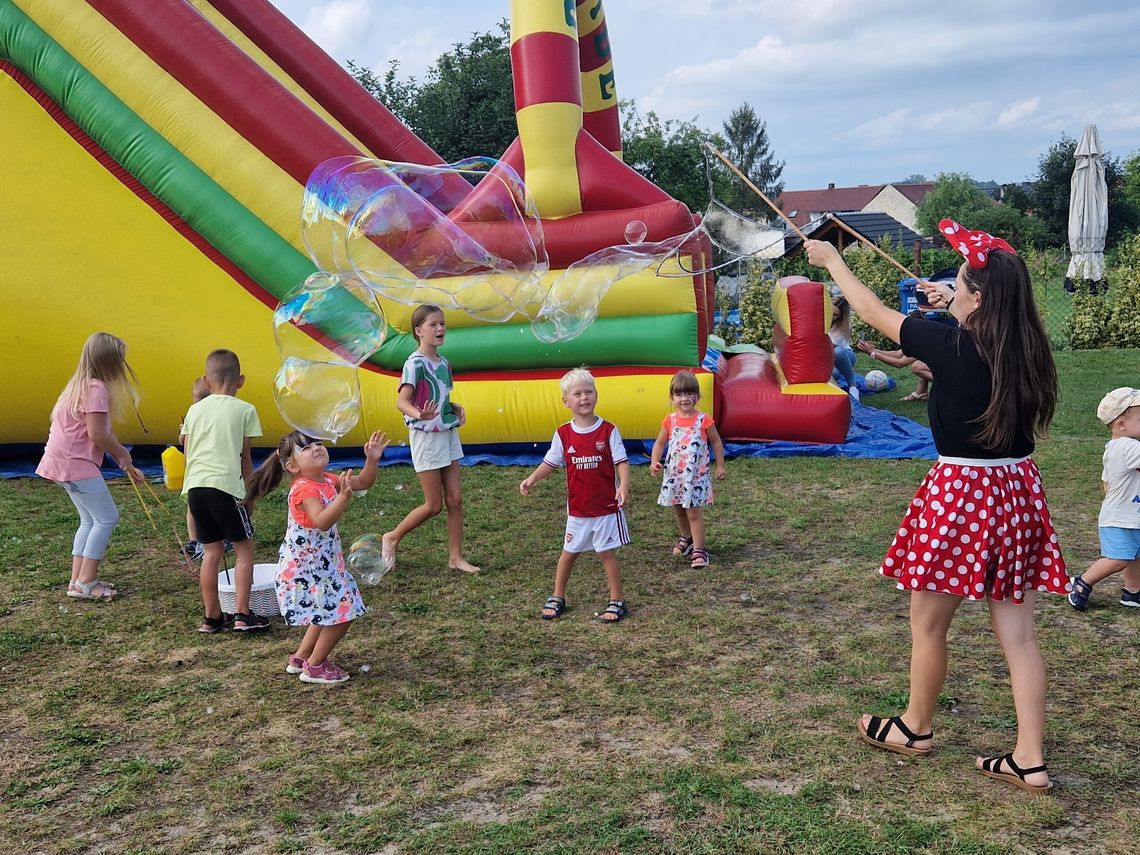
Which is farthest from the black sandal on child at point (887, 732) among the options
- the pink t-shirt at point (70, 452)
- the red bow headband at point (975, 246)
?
the pink t-shirt at point (70, 452)

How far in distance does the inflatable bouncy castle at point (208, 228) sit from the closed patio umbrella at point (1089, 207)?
1476 cm

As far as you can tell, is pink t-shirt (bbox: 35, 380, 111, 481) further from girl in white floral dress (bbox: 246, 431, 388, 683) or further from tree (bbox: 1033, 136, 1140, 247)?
tree (bbox: 1033, 136, 1140, 247)

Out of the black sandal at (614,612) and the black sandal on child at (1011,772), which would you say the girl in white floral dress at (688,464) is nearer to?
the black sandal at (614,612)

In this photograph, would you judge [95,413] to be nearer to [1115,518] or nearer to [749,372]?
[1115,518]

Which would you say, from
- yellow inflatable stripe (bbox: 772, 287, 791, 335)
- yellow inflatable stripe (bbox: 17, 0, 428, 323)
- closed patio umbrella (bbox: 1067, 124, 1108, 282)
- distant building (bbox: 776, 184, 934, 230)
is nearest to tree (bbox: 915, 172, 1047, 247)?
distant building (bbox: 776, 184, 934, 230)

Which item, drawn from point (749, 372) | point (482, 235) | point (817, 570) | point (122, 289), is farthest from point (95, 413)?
point (749, 372)

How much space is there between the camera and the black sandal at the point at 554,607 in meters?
5.07

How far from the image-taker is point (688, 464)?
19.8ft

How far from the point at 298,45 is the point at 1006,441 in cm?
1018

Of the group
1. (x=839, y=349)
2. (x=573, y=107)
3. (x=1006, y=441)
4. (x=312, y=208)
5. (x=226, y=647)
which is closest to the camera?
(x=1006, y=441)

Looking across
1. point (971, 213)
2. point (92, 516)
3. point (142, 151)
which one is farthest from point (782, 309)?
point (971, 213)

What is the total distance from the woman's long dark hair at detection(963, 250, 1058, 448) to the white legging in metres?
4.54

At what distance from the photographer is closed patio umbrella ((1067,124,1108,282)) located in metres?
20.7

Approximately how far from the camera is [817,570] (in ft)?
18.8
